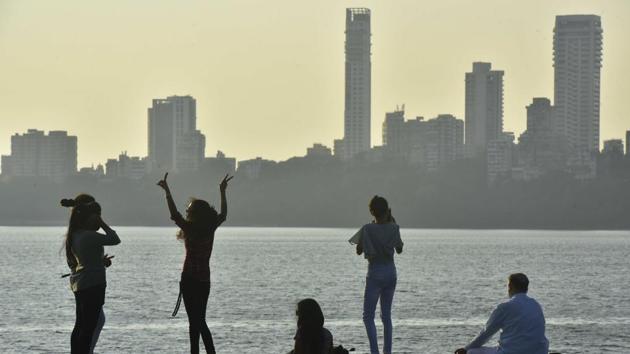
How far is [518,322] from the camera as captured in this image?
14453 millimetres

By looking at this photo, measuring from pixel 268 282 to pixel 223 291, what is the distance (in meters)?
11.6

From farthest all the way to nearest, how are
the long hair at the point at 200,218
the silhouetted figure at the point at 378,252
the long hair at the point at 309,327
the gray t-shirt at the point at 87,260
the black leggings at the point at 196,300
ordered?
the silhouetted figure at the point at 378,252
the black leggings at the point at 196,300
the long hair at the point at 200,218
the gray t-shirt at the point at 87,260
the long hair at the point at 309,327

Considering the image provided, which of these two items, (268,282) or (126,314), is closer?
(126,314)

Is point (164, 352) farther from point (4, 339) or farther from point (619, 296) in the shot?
point (619, 296)


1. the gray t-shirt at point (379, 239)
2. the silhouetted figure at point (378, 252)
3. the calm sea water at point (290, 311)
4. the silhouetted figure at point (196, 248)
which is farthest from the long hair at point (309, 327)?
the calm sea water at point (290, 311)

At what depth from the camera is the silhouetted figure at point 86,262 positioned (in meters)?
16.8

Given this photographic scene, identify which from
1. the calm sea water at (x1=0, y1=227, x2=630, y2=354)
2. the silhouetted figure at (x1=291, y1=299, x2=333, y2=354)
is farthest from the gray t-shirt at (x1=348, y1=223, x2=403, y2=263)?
the calm sea water at (x1=0, y1=227, x2=630, y2=354)

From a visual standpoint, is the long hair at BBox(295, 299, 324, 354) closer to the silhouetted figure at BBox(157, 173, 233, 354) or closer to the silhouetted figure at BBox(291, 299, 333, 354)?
the silhouetted figure at BBox(291, 299, 333, 354)

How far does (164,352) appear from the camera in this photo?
2702cm

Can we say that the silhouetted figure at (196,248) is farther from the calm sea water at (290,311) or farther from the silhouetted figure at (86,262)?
the calm sea water at (290,311)

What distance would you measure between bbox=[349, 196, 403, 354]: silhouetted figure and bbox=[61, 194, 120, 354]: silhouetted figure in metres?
3.82

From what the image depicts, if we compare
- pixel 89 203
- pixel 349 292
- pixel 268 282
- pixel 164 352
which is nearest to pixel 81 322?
pixel 89 203

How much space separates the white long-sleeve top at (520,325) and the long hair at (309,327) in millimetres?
2217

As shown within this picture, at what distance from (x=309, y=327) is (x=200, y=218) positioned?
4.61 m
